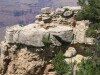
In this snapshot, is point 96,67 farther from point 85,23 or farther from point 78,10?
point 78,10

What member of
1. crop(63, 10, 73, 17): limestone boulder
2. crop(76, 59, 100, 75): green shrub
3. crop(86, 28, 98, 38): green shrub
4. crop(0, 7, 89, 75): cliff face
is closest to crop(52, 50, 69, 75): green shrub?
crop(0, 7, 89, 75): cliff face

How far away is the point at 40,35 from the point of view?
39.5 metres

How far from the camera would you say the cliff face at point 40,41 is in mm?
39781

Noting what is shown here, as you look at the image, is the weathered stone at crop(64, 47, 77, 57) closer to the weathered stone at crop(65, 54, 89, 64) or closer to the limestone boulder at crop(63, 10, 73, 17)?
the weathered stone at crop(65, 54, 89, 64)

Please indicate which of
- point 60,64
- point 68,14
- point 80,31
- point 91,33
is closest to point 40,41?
point 60,64

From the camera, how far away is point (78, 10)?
4200cm

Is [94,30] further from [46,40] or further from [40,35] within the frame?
[40,35]

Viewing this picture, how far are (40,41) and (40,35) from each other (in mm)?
602

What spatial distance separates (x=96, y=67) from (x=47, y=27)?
343 inches

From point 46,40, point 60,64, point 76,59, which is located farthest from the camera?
point 76,59

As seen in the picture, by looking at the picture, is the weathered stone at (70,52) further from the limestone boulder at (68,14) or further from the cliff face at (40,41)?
the limestone boulder at (68,14)

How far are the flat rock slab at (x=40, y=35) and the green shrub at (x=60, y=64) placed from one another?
2047 millimetres

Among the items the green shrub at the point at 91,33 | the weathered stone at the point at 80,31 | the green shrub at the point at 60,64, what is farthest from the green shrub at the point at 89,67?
the weathered stone at the point at 80,31

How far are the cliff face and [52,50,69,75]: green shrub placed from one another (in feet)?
5.51
